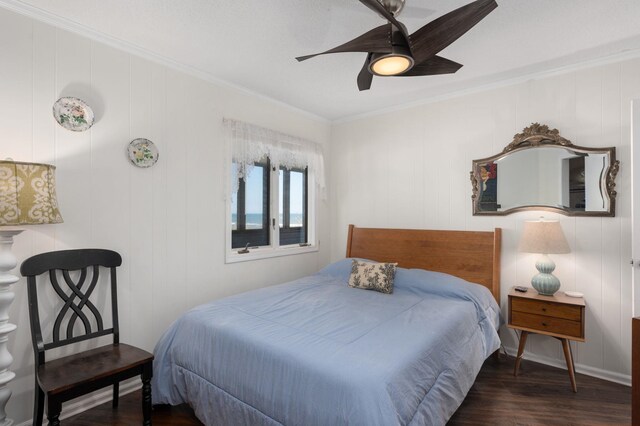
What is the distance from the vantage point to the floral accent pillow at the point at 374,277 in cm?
294

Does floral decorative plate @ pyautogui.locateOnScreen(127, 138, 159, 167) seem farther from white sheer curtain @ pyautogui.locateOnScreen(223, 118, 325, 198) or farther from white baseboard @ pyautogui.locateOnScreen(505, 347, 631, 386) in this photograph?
white baseboard @ pyautogui.locateOnScreen(505, 347, 631, 386)

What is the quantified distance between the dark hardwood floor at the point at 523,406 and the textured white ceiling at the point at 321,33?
2627 millimetres

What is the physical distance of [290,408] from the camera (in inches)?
59.6

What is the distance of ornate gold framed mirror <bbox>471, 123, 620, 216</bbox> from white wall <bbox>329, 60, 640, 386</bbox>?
8 cm

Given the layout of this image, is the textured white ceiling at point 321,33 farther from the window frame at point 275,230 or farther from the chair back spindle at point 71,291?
the chair back spindle at point 71,291

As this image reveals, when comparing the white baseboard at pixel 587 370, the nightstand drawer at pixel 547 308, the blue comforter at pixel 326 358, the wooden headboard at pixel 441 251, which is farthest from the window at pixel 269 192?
the white baseboard at pixel 587 370

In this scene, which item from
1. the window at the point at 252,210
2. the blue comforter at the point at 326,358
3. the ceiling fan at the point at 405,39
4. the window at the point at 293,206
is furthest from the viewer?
the window at the point at 293,206

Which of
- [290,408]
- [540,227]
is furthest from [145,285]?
[540,227]

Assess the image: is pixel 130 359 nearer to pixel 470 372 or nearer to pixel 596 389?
pixel 470 372

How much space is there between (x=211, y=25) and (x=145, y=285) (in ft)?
6.61

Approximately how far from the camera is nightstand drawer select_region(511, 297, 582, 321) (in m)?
2.44

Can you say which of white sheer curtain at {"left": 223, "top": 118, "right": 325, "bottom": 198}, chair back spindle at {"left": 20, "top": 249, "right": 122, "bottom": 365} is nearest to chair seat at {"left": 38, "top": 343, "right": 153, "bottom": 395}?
chair back spindle at {"left": 20, "top": 249, "right": 122, "bottom": 365}

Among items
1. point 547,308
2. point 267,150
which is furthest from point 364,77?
point 547,308

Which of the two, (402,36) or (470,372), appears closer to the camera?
(402,36)
